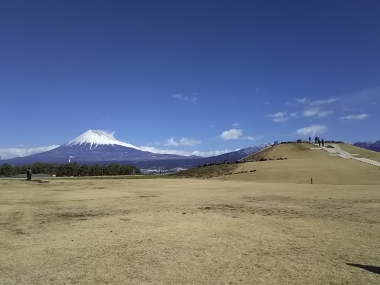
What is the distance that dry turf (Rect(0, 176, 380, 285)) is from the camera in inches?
334

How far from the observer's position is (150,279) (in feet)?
27.0

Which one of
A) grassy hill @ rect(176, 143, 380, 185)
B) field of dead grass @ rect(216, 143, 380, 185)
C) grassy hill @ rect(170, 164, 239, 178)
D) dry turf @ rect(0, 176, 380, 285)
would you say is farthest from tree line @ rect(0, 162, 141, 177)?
dry turf @ rect(0, 176, 380, 285)

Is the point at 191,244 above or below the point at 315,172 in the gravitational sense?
below

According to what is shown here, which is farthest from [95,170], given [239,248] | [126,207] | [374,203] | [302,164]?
[239,248]

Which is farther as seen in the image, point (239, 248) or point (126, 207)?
point (126, 207)

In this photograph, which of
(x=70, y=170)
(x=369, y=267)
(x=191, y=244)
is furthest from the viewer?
(x=70, y=170)

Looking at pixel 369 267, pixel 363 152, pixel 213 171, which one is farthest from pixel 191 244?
pixel 363 152

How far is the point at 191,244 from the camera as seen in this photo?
1159 cm

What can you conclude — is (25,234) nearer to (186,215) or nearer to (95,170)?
(186,215)

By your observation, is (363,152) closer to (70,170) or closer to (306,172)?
(306,172)

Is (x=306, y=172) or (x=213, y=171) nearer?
(x=306, y=172)

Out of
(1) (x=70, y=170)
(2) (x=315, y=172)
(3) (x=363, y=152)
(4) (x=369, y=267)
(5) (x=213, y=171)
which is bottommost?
(4) (x=369, y=267)

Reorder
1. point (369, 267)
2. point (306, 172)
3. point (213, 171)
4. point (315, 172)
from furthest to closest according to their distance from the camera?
point (213, 171)
point (306, 172)
point (315, 172)
point (369, 267)

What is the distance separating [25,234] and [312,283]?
10.8 metres
